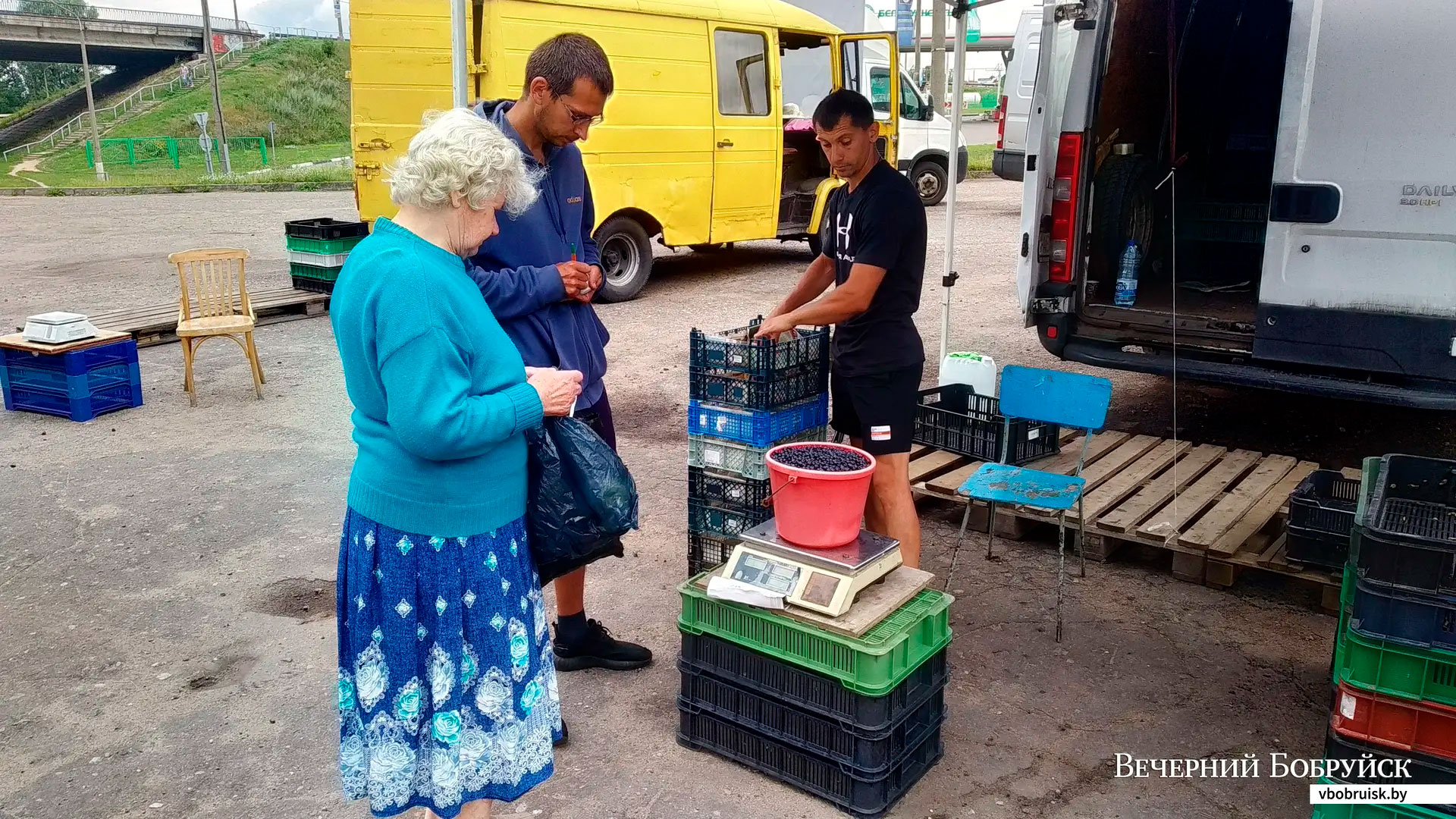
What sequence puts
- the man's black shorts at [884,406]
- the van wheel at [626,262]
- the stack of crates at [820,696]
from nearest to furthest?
the stack of crates at [820,696] → the man's black shorts at [884,406] → the van wheel at [626,262]

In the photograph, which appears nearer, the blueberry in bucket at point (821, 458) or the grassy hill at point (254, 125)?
the blueberry in bucket at point (821, 458)

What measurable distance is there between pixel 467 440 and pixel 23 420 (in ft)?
19.4

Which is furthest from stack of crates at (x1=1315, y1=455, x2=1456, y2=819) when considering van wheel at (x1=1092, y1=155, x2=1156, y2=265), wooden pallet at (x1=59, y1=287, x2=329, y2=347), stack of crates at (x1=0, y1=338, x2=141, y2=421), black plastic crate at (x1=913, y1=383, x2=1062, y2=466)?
wooden pallet at (x1=59, y1=287, x2=329, y2=347)

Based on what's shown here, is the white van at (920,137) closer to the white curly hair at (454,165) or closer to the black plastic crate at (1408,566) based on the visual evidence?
the black plastic crate at (1408,566)

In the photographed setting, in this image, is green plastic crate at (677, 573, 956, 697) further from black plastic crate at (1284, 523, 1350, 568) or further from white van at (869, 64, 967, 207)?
white van at (869, 64, 967, 207)

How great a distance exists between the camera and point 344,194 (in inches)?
858

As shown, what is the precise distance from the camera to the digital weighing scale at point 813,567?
2705 mm

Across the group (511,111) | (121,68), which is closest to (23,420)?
(511,111)

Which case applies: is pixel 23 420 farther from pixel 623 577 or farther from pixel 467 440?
A: pixel 467 440

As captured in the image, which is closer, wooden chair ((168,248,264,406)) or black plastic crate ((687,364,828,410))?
black plastic crate ((687,364,828,410))

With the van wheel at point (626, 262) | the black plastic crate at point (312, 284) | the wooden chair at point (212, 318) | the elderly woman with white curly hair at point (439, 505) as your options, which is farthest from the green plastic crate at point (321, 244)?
the elderly woman with white curly hair at point (439, 505)

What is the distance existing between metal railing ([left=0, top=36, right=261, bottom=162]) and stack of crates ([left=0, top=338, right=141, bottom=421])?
35.7 meters

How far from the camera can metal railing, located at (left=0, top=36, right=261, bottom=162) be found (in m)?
39.5

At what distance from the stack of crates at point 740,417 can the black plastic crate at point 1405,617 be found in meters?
1.79
